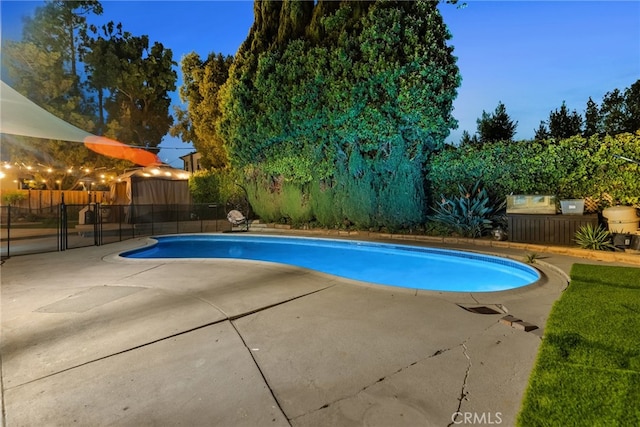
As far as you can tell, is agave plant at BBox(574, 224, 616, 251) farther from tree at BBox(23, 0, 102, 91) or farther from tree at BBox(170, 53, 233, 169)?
tree at BBox(23, 0, 102, 91)

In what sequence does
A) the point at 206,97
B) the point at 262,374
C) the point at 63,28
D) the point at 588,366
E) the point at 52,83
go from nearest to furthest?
the point at 588,366
the point at 262,374
the point at 206,97
the point at 52,83
the point at 63,28

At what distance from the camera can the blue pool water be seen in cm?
629

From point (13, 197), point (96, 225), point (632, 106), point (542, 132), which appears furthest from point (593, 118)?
point (13, 197)

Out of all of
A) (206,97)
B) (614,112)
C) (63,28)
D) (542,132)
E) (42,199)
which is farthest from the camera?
(63,28)

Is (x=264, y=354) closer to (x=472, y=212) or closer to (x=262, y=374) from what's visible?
(x=262, y=374)

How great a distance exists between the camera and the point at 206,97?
17656mm

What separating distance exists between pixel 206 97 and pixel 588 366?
18988 mm

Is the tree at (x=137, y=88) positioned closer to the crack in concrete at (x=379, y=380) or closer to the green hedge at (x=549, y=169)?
the green hedge at (x=549, y=169)

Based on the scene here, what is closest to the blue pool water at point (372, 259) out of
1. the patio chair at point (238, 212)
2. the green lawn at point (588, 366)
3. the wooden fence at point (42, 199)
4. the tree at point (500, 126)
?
the patio chair at point (238, 212)

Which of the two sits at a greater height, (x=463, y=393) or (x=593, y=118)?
(x=593, y=118)

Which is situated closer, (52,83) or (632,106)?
(632,106)

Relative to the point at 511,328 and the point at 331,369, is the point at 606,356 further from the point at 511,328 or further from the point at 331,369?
the point at 331,369

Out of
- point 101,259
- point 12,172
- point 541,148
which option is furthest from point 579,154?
point 12,172

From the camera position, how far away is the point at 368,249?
9.45 meters
